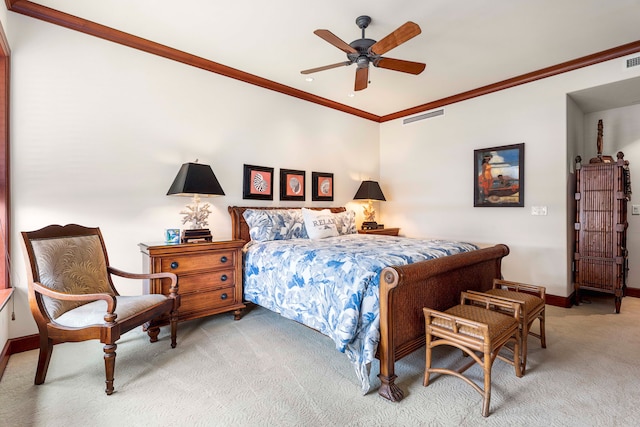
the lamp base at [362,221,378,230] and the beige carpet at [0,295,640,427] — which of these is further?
the lamp base at [362,221,378,230]

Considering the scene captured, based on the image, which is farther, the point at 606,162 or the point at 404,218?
the point at 404,218

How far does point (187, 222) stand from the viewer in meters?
3.57

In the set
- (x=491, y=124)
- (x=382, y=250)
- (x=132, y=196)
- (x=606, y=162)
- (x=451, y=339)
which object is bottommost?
(x=451, y=339)

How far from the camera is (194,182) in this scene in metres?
3.22

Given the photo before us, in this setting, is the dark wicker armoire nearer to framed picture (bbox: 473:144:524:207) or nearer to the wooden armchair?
framed picture (bbox: 473:144:524:207)

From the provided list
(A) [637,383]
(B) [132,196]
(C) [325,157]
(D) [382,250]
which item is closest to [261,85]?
(C) [325,157]

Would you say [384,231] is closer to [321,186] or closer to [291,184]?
[321,186]

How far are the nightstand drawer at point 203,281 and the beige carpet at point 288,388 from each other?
44cm

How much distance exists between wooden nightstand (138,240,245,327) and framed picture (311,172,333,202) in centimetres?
179

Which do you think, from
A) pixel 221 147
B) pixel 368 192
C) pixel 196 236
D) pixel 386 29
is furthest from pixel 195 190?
pixel 368 192

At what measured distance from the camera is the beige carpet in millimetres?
1841

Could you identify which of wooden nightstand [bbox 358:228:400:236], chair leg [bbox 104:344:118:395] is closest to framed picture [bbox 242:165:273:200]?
wooden nightstand [bbox 358:228:400:236]

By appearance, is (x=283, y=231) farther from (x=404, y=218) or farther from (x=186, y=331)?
(x=404, y=218)

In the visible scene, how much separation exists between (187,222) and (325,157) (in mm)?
2363
